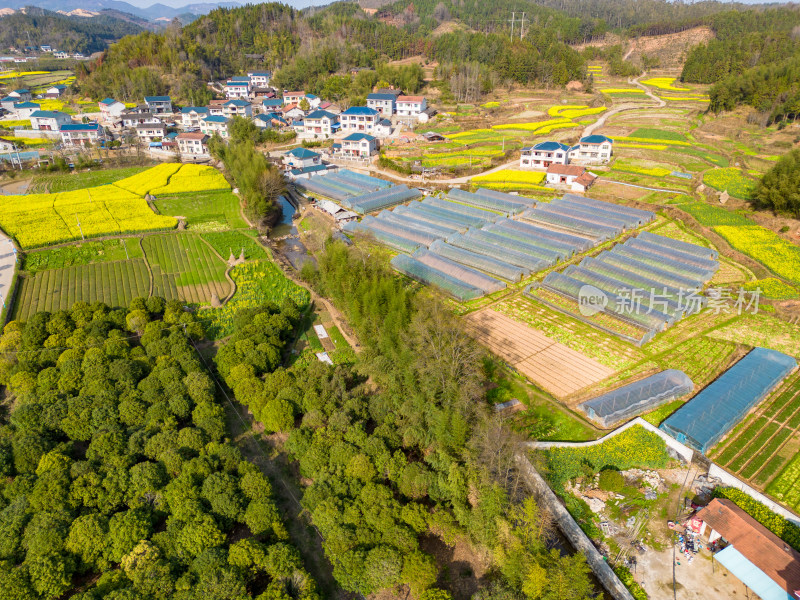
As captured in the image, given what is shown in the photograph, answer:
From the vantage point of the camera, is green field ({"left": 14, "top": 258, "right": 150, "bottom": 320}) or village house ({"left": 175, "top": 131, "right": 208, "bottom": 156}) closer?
green field ({"left": 14, "top": 258, "right": 150, "bottom": 320})

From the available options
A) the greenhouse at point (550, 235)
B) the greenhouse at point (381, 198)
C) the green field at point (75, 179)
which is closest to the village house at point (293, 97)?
the green field at point (75, 179)

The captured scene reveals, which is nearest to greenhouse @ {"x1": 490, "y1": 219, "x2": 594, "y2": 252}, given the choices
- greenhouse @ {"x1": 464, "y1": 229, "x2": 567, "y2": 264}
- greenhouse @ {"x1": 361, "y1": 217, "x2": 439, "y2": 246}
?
greenhouse @ {"x1": 464, "y1": 229, "x2": 567, "y2": 264}

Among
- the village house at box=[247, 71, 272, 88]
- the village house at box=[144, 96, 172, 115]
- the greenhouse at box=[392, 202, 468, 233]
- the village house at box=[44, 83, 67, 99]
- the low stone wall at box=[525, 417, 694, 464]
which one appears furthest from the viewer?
the village house at box=[44, 83, 67, 99]

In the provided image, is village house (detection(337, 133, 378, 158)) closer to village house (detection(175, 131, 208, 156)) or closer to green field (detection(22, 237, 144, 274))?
village house (detection(175, 131, 208, 156))

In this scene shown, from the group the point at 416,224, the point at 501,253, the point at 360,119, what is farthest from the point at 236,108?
the point at 501,253

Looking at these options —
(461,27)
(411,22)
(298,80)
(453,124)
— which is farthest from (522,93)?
(411,22)

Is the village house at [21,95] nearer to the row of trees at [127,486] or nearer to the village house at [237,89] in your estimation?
the village house at [237,89]
